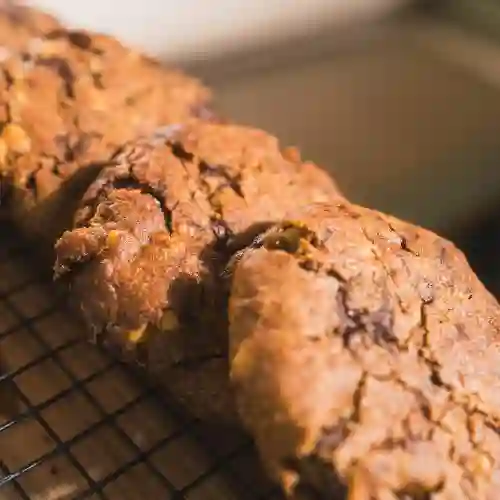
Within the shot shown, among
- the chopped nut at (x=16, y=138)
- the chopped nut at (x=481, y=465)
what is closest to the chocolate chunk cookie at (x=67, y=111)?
the chopped nut at (x=16, y=138)

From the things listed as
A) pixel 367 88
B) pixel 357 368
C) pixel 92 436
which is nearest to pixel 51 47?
pixel 92 436

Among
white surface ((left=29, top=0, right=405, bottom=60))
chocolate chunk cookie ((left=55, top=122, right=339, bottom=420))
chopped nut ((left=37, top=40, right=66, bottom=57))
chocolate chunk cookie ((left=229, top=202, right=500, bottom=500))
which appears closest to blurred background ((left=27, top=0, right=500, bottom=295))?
white surface ((left=29, top=0, right=405, bottom=60))

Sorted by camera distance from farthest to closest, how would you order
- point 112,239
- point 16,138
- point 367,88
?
point 367,88
point 16,138
point 112,239

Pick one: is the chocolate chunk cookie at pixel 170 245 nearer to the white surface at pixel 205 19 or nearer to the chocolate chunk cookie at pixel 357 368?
the chocolate chunk cookie at pixel 357 368

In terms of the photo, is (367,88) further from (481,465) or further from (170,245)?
(481,465)

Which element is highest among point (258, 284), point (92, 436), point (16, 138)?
point (258, 284)

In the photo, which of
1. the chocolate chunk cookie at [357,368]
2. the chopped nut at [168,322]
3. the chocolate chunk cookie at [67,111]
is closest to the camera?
the chocolate chunk cookie at [357,368]

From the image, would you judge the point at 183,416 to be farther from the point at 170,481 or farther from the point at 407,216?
the point at 407,216
